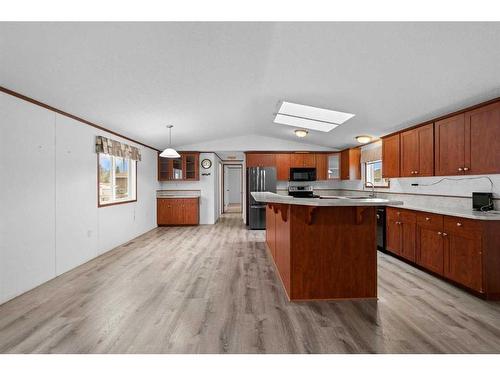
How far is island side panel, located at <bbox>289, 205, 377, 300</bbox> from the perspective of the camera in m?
2.85

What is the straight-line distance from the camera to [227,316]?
2469 mm

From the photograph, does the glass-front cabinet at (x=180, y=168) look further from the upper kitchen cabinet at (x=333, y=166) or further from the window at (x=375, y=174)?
the window at (x=375, y=174)

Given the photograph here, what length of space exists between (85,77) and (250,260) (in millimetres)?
3244

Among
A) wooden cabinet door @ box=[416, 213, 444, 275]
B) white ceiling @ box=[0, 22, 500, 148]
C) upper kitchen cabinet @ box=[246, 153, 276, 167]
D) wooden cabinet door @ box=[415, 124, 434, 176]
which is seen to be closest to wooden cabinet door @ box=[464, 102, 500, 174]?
white ceiling @ box=[0, 22, 500, 148]

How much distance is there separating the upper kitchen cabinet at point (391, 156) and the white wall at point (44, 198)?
511 cm

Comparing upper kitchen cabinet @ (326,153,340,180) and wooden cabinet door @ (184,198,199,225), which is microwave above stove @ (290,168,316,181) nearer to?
upper kitchen cabinet @ (326,153,340,180)

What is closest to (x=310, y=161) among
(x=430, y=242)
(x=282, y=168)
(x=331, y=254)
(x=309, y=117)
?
(x=282, y=168)

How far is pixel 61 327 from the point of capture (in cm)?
228

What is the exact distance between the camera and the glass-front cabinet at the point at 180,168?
7.82 meters

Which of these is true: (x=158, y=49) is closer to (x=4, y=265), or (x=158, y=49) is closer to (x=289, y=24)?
(x=289, y=24)

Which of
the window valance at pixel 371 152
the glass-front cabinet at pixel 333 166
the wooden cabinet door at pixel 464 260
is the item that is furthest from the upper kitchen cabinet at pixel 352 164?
the wooden cabinet door at pixel 464 260

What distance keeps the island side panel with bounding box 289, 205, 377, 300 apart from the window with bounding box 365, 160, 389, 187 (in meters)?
3.18

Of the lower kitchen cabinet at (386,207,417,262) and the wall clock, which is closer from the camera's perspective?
the lower kitchen cabinet at (386,207,417,262)
